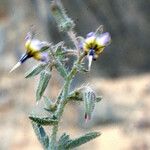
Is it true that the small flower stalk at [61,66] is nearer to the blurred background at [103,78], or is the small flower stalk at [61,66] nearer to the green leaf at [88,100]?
the green leaf at [88,100]

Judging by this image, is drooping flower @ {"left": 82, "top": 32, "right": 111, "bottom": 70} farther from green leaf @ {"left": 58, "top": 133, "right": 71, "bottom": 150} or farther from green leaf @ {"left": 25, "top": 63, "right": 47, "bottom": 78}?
green leaf @ {"left": 58, "top": 133, "right": 71, "bottom": 150}

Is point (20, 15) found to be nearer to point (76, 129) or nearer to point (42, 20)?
point (42, 20)

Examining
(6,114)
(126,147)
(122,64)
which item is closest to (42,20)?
(126,147)

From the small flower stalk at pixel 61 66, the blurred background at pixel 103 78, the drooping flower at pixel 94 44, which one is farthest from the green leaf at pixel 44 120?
the blurred background at pixel 103 78

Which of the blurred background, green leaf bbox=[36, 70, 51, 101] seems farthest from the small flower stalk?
the blurred background

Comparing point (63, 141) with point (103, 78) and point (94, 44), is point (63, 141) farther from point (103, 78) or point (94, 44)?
point (103, 78)
